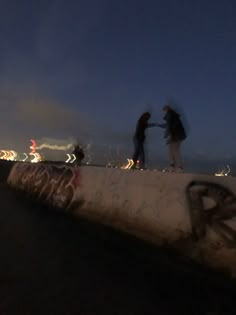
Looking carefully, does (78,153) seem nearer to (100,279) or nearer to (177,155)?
(177,155)

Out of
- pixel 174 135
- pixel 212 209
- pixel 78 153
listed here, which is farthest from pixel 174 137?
pixel 78 153

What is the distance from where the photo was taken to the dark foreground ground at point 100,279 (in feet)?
11.4

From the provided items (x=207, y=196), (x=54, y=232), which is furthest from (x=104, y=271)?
(x=54, y=232)

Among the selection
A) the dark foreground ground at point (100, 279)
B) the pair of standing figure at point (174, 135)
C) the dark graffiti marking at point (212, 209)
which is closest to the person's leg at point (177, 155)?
the pair of standing figure at point (174, 135)

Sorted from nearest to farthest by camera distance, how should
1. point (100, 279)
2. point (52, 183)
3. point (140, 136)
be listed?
point (100, 279) → point (52, 183) → point (140, 136)

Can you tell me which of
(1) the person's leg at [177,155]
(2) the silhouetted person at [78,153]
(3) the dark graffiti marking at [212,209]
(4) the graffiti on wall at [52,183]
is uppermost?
(2) the silhouetted person at [78,153]

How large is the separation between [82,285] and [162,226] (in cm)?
192

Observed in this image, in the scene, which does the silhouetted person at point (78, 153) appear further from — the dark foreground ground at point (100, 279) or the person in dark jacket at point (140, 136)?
the dark foreground ground at point (100, 279)

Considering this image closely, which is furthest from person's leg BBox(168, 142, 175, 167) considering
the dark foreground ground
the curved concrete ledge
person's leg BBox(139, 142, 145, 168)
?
the dark foreground ground

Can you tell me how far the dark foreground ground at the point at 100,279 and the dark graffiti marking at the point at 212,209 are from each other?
0.48m

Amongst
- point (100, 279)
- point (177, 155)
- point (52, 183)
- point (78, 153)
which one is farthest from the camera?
point (78, 153)

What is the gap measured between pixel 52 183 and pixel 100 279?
269 inches

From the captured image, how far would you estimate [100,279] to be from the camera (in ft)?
13.9

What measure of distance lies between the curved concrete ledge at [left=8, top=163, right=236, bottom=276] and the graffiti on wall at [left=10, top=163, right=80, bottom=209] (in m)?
0.13
